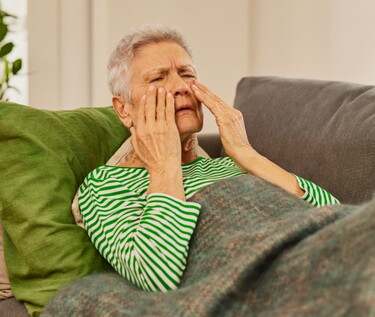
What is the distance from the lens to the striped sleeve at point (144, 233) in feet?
5.09

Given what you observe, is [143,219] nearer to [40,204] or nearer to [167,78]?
[40,204]

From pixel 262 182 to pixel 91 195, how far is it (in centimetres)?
43

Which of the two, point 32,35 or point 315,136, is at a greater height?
point 32,35

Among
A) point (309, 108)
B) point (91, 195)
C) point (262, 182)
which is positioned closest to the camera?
point (262, 182)

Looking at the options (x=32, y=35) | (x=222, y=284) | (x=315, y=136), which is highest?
(x=32, y=35)

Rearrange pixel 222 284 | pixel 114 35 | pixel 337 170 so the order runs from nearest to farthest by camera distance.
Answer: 1. pixel 222 284
2. pixel 337 170
3. pixel 114 35

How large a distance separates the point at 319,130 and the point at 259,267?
2.94ft

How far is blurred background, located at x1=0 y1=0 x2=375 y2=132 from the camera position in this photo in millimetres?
3381

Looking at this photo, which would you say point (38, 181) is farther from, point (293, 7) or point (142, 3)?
point (293, 7)

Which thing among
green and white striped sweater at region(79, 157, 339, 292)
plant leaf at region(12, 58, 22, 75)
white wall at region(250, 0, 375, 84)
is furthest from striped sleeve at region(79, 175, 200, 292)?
plant leaf at region(12, 58, 22, 75)

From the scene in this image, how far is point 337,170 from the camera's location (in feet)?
6.55

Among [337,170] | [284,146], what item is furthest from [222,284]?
[284,146]

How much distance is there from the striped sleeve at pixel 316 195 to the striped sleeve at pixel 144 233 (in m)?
0.40

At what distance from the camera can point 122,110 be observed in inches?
81.6
